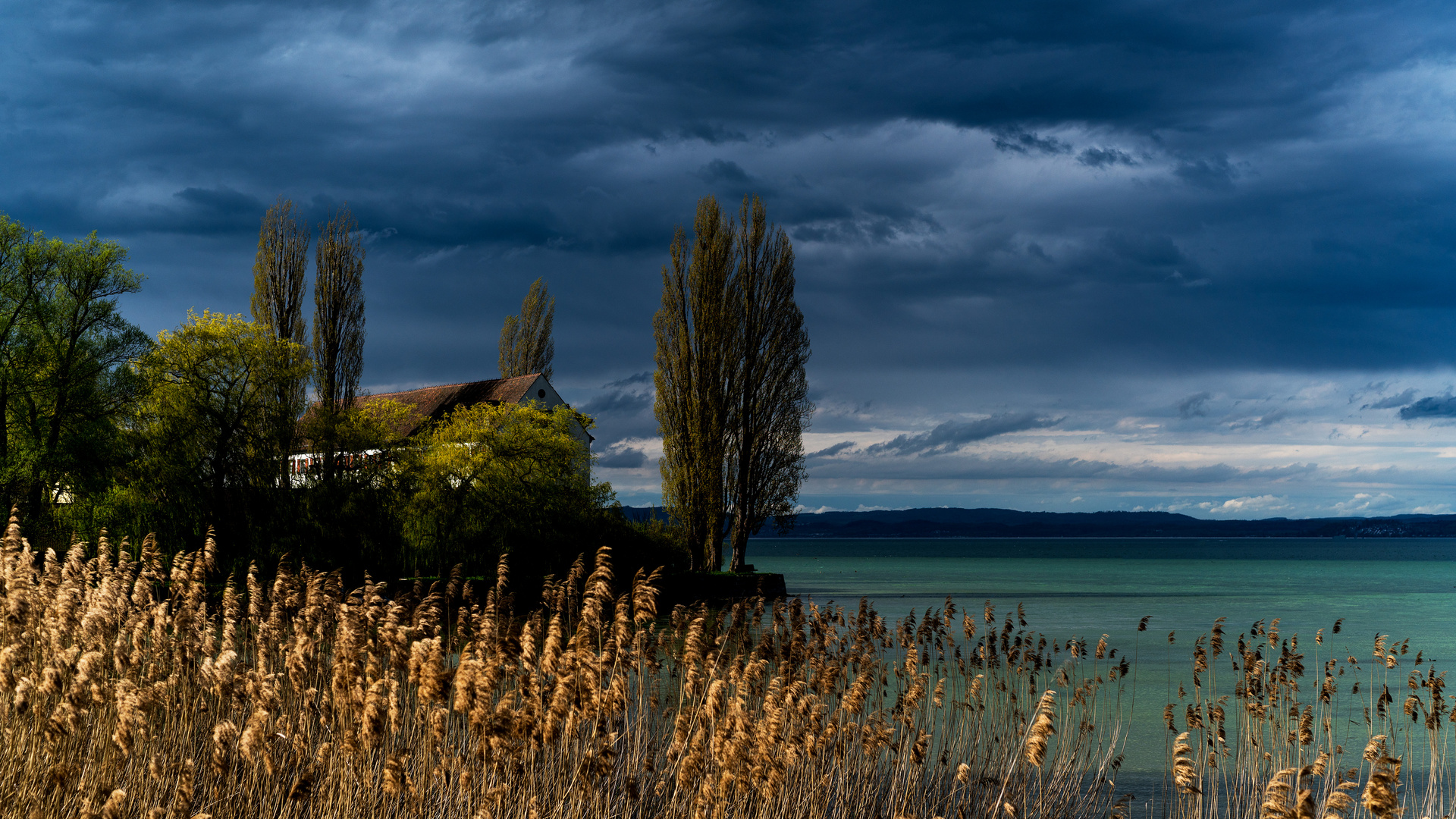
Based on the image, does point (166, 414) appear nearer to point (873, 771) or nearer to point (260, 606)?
point (260, 606)

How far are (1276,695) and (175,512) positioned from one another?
77.4 feet

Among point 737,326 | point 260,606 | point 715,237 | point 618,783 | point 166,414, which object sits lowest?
point 618,783

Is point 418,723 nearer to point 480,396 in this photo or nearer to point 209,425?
point 209,425

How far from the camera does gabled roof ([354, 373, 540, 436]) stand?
42719 mm

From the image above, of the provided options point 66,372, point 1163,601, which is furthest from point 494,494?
point 1163,601

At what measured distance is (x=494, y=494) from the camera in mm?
30141

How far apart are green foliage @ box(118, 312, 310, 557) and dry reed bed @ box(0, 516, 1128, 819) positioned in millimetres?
18251

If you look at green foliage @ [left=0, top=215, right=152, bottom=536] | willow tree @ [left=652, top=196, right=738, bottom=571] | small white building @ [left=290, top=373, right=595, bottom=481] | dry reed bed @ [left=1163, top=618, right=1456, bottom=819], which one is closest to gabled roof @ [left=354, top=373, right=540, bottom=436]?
small white building @ [left=290, top=373, right=595, bottom=481]

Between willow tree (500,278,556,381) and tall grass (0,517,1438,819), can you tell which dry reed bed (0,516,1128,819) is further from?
willow tree (500,278,556,381)

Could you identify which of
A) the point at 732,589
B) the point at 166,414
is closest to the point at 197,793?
the point at 166,414

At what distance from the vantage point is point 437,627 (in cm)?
580

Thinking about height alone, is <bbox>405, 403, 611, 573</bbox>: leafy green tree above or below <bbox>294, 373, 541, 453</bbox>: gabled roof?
below

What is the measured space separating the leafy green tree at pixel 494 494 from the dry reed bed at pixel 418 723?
2196cm

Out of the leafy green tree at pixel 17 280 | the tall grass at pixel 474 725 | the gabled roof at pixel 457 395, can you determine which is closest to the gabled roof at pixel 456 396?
the gabled roof at pixel 457 395
